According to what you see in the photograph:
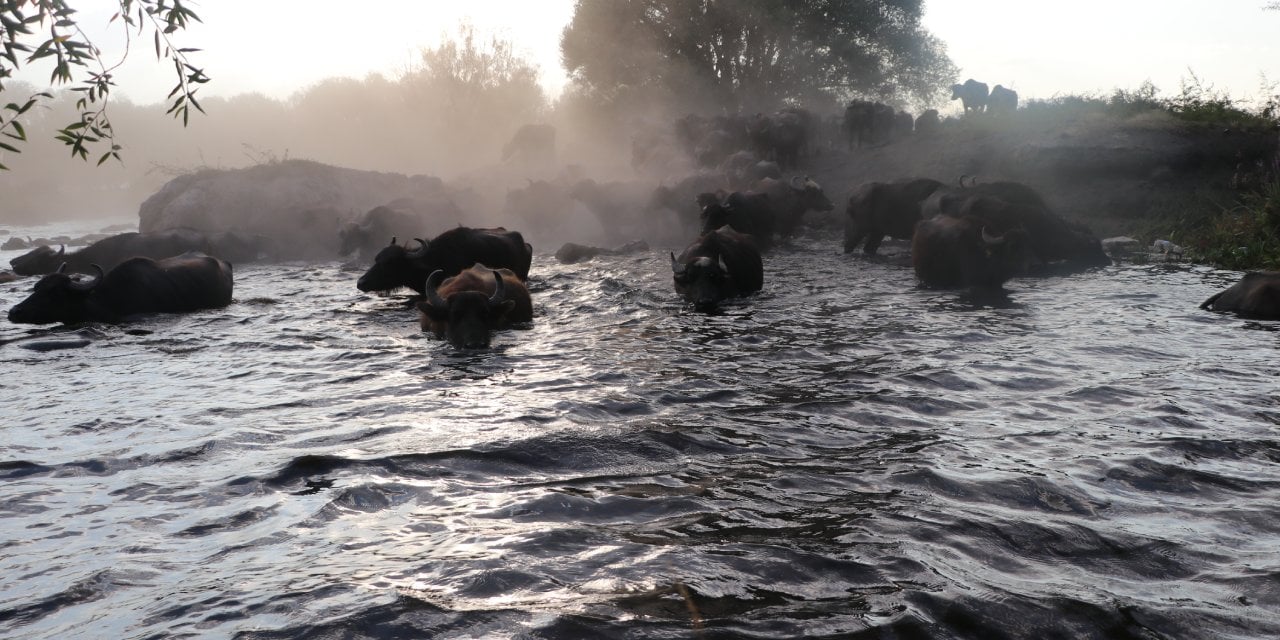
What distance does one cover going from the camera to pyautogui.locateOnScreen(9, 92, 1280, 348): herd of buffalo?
11.1 m

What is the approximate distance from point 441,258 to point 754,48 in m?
30.2

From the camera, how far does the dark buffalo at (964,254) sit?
1295 cm

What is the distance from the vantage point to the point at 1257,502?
4.68 metres

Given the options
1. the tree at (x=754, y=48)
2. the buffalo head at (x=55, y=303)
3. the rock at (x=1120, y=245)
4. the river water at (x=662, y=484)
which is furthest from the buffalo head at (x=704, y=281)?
the tree at (x=754, y=48)

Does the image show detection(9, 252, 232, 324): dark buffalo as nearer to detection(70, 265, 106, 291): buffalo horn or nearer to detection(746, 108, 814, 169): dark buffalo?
detection(70, 265, 106, 291): buffalo horn

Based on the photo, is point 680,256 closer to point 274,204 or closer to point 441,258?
point 441,258

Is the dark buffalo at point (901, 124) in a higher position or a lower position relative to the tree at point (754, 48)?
lower

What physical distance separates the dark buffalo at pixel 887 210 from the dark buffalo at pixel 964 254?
3833 mm

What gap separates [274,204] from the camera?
2539 cm

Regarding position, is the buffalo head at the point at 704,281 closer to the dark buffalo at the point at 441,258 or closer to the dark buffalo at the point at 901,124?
the dark buffalo at the point at 441,258

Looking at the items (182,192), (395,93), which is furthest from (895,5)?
(395,93)

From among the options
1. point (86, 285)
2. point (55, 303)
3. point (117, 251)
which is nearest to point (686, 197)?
point (117, 251)

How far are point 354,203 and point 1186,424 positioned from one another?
985 inches

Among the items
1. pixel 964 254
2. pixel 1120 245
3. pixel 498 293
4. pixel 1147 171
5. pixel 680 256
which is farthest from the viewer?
pixel 1147 171
